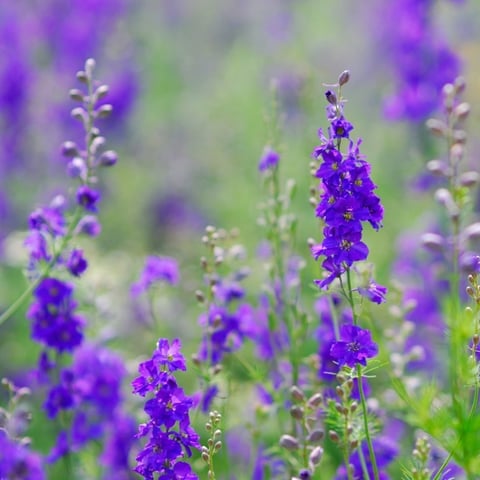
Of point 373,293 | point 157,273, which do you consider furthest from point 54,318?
point 373,293

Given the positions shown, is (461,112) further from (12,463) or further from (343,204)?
(12,463)

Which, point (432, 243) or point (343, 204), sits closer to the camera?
point (343, 204)

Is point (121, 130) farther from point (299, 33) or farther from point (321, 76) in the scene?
point (299, 33)

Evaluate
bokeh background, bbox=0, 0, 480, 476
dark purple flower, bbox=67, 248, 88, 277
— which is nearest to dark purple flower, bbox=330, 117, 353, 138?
dark purple flower, bbox=67, 248, 88, 277

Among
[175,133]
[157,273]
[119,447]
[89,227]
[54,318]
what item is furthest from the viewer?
[175,133]

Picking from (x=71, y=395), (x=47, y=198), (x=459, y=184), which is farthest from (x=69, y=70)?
(x=459, y=184)

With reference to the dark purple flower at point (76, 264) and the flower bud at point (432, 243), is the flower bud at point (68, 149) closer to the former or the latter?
the dark purple flower at point (76, 264)

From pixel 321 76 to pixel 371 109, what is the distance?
2.27 feet

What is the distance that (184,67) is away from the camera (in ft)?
41.4

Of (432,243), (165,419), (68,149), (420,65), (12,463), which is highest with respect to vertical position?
(420,65)

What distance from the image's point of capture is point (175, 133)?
10.4 meters

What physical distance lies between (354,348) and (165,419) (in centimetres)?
52

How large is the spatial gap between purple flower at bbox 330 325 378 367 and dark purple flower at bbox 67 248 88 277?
49.2 inches

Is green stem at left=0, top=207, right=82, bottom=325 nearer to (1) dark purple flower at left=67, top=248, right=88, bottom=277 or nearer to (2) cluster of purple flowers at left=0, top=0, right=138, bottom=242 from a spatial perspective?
(1) dark purple flower at left=67, top=248, right=88, bottom=277
